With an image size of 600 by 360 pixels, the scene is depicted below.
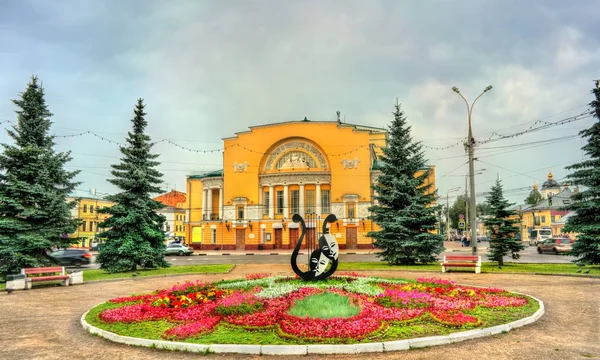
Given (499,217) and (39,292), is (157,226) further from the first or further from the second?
(499,217)

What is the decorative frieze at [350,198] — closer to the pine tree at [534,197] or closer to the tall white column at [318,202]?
the tall white column at [318,202]

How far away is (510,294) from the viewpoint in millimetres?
11734

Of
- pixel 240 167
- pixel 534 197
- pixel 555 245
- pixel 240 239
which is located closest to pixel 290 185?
pixel 240 167

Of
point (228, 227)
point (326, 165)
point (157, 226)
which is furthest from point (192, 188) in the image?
point (157, 226)

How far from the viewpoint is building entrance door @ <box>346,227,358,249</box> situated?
46438 millimetres

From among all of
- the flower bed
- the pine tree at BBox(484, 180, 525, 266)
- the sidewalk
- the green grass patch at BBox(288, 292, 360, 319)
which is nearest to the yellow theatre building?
the pine tree at BBox(484, 180, 525, 266)

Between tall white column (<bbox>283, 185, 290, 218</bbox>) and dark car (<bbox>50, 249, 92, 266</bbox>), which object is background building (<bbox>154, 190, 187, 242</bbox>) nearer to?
tall white column (<bbox>283, 185, 290, 218</bbox>)

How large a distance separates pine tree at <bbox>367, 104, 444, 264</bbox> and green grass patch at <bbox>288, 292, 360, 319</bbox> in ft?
44.2

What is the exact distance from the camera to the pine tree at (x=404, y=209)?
74.4 ft

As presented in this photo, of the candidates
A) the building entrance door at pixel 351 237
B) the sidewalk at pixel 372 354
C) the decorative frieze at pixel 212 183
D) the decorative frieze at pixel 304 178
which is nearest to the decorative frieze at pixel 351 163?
the decorative frieze at pixel 304 178

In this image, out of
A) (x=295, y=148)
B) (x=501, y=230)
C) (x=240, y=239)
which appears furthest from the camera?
(x=240, y=239)

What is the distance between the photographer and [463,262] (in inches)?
751

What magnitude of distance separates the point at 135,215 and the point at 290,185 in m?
27.7

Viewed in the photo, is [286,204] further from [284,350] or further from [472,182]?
[284,350]
